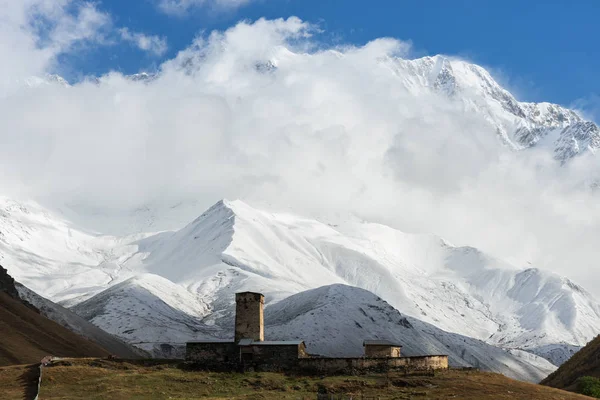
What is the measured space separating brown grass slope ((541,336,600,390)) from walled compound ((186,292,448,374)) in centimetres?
2365

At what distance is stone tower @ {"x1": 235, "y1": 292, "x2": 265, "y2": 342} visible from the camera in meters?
79.9

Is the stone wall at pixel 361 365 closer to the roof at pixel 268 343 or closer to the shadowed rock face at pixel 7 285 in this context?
the roof at pixel 268 343

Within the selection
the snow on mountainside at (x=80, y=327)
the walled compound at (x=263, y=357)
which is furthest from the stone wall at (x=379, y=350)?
the snow on mountainside at (x=80, y=327)

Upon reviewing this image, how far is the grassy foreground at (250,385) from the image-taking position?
58.3 m

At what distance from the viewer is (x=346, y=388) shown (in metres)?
60.4

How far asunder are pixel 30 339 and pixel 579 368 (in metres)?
69.3

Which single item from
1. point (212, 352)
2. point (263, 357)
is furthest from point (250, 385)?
point (212, 352)

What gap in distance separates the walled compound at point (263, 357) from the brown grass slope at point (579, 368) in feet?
77.6

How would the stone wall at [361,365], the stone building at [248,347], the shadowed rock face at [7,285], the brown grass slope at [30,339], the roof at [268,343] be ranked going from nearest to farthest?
the stone wall at [361,365] < the stone building at [248,347] < the roof at [268,343] < the brown grass slope at [30,339] < the shadowed rock face at [7,285]

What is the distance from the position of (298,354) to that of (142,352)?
10971cm

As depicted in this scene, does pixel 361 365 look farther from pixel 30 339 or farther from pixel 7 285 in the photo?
pixel 7 285

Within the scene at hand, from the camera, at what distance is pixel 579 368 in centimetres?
9394

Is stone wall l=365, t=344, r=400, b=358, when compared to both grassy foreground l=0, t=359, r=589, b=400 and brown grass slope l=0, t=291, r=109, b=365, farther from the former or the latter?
brown grass slope l=0, t=291, r=109, b=365

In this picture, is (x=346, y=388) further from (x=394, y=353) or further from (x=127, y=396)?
(x=394, y=353)
